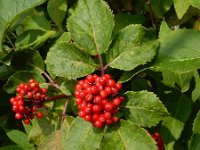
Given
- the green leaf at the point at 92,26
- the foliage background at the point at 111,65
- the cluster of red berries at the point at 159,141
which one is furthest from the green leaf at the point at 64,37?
the cluster of red berries at the point at 159,141

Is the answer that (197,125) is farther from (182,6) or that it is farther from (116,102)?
(182,6)

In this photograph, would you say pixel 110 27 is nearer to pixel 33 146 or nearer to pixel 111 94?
pixel 111 94

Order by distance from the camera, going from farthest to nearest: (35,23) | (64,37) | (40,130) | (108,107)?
(35,23)
(64,37)
(40,130)
(108,107)

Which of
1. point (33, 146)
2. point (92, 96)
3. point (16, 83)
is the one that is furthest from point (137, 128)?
point (33, 146)

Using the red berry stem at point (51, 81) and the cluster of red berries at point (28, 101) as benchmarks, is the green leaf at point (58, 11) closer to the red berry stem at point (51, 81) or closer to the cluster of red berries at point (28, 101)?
the red berry stem at point (51, 81)

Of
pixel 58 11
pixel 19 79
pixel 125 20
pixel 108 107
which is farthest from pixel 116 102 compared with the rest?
pixel 58 11
